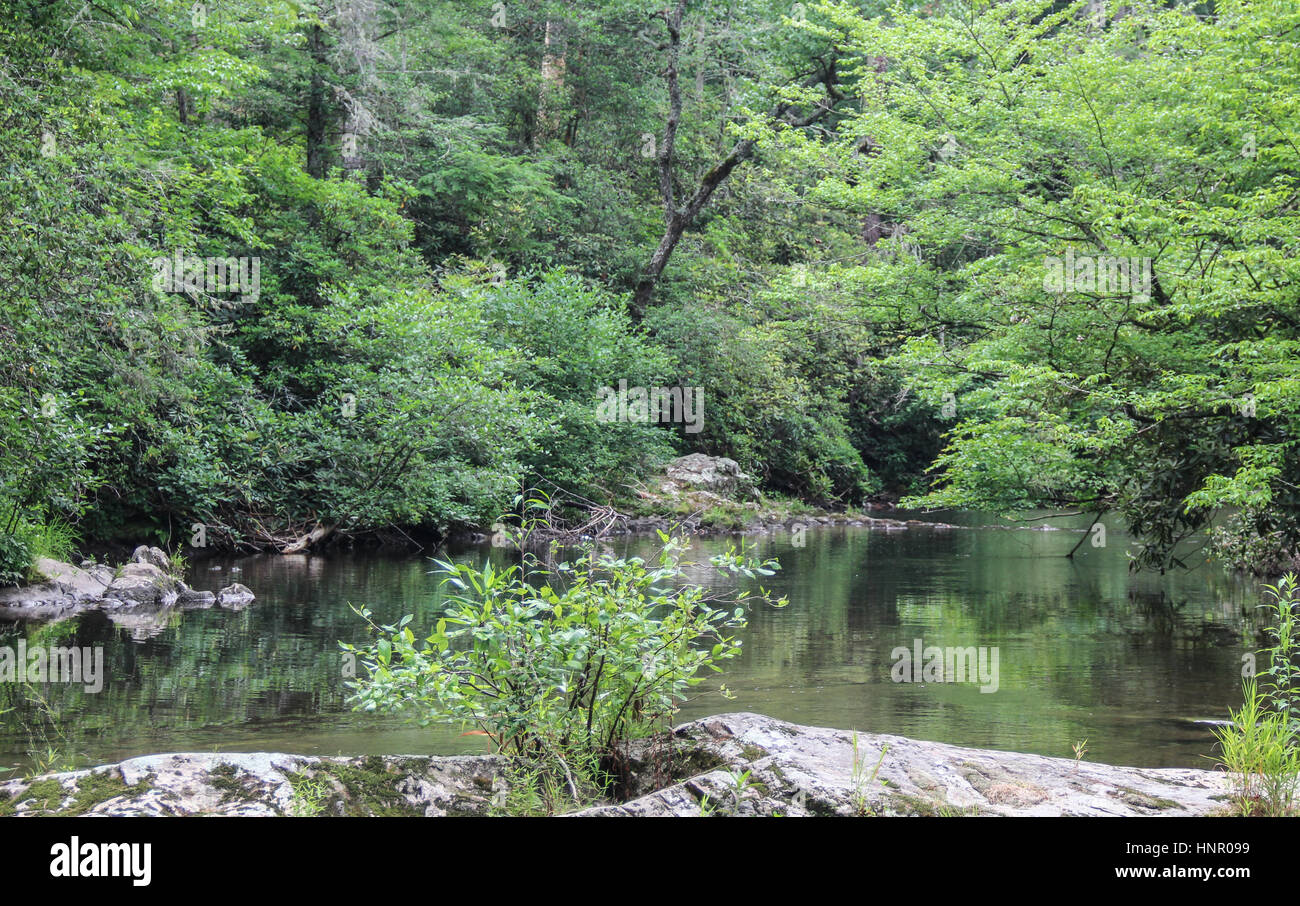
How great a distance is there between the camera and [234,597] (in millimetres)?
13305

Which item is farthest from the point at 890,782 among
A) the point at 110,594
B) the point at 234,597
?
the point at 110,594

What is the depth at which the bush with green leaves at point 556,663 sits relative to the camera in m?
4.63

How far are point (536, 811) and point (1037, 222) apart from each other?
1346 cm

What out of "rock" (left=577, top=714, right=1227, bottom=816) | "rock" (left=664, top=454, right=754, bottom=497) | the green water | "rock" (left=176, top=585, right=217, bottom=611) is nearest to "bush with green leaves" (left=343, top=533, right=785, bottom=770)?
"rock" (left=577, top=714, right=1227, bottom=816)

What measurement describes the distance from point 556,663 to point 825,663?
18.3ft

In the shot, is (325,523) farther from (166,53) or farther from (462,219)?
(462,219)

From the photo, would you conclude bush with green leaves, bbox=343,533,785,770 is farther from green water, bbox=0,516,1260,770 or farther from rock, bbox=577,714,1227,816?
green water, bbox=0,516,1260,770

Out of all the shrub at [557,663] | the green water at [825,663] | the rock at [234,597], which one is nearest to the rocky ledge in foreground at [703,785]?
the shrub at [557,663]

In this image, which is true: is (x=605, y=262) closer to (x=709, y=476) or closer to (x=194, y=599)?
(x=709, y=476)

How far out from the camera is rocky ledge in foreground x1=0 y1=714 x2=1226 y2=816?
4137 mm

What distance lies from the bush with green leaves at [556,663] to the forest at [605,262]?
767 cm

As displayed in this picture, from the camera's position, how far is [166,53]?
20219 millimetres

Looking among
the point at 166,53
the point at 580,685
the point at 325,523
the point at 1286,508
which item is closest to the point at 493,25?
the point at 166,53

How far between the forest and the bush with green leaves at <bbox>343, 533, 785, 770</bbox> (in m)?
7.67
